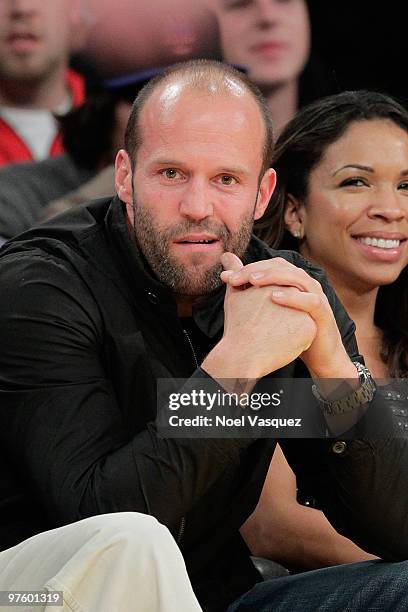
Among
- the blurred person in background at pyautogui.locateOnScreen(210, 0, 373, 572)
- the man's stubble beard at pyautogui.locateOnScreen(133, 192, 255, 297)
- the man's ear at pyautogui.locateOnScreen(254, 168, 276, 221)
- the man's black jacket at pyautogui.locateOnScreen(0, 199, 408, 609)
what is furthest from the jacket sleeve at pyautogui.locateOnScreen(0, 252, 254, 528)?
→ the blurred person in background at pyautogui.locateOnScreen(210, 0, 373, 572)

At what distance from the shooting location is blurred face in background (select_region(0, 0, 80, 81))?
3.24m

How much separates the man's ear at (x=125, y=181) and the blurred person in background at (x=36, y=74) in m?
1.29

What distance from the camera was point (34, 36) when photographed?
3273 mm

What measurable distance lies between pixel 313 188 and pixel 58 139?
95cm

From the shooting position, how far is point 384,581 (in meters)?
1.83

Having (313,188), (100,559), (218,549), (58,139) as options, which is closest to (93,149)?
(58,139)

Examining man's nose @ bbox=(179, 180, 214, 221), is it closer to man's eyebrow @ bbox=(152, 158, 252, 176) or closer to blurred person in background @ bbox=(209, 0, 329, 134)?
man's eyebrow @ bbox=(152, 158, 252, 176)

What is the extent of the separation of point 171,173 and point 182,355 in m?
0.29

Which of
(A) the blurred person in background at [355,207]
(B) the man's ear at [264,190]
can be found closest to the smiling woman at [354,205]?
(A) the blurred person in background at [355,207]

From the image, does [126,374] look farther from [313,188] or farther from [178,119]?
[313,188]

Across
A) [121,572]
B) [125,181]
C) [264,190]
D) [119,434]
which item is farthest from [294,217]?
[121,572]

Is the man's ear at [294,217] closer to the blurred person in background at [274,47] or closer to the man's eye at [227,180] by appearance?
the man's eye at [227,180]

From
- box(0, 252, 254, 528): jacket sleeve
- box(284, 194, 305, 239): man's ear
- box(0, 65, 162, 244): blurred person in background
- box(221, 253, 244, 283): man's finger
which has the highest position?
box(0, 65, 162, 244): blurred person in background

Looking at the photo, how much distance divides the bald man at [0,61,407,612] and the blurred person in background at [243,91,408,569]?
0.52 meters
